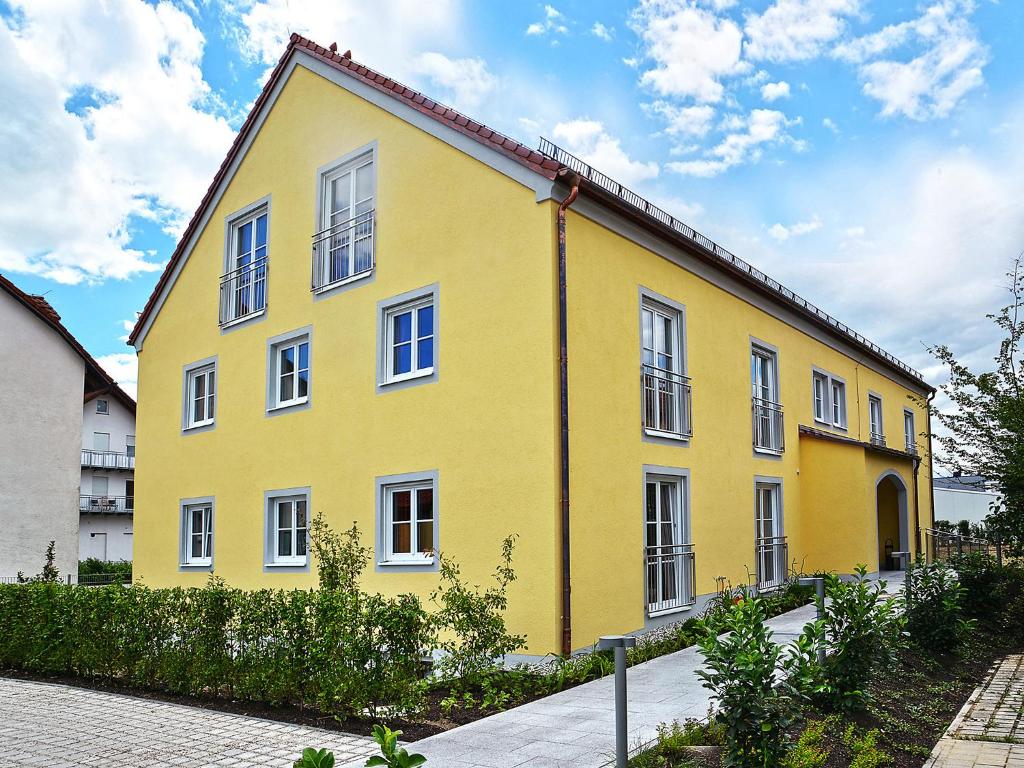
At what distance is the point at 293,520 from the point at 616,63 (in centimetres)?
891

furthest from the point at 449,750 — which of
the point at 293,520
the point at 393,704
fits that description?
the point at 293,520

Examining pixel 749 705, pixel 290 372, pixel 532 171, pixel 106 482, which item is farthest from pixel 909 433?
pixel 106 482

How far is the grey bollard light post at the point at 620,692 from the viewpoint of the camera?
5.95 meters

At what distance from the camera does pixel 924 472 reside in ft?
88.1

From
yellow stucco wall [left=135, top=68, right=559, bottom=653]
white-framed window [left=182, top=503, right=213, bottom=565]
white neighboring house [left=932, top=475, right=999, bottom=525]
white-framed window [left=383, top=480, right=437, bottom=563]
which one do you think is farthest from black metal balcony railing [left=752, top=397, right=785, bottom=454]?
white neighboring house [left=932, top=475, right=999, bottom=525]

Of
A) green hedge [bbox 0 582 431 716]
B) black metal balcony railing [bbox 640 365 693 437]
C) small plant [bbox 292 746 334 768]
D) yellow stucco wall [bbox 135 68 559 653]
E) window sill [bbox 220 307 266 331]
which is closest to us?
small plant [bbox 292 746 334 768]

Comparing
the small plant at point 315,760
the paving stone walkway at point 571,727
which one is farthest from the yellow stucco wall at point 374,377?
the small plant at point 315,760

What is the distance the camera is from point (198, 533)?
17.2m

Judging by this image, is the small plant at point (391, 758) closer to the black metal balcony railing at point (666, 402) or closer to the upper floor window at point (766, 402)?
the black metal balcony railing at point (666, 402)

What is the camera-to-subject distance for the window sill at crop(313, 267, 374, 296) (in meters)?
13.6

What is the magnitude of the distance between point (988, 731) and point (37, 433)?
25314 mm

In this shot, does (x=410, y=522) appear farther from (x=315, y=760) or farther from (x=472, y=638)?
(x=315, y=760)

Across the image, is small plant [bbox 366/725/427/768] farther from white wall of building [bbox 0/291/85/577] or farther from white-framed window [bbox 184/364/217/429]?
white wall of building [bbox 0/291/85/577]

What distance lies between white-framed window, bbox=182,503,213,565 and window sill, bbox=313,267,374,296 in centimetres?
510
